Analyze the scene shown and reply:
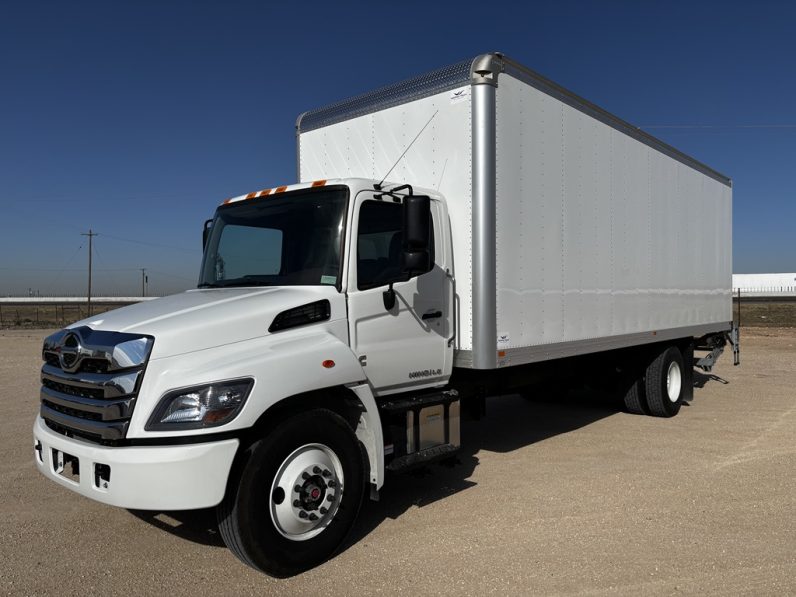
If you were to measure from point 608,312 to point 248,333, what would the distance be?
4.46m

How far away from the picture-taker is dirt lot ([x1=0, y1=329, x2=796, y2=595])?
379 cm

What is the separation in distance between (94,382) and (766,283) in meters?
107

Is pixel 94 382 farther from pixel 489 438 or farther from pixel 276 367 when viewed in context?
pixel 489 438

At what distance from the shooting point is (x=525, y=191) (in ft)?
18.2

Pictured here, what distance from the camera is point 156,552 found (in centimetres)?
425

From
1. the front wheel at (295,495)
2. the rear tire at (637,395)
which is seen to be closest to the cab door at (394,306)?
the front wheel at (295,495)

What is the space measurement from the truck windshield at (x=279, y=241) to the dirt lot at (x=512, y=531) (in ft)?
6.40

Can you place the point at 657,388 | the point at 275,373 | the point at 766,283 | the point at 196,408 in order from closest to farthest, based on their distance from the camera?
the point at 196,408 → the point at 275,373 → the point at 657,388 → the point at 766,283

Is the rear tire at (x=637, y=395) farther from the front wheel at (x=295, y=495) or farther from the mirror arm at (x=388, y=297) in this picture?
the front wheel at (x=295, y=495)

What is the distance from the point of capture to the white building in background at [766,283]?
91.7 m

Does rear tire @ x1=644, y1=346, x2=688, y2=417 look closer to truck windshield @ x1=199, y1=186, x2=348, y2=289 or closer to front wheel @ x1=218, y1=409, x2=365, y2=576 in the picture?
front wheel @ x1=218, y1=409, x2=365, y2=576

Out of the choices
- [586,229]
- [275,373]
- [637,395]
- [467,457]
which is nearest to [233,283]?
[275,373]

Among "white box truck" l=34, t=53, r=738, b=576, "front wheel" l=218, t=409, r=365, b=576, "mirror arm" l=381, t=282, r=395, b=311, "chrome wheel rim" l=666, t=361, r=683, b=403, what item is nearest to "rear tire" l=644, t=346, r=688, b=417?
"chrome wheel rim" l=666, t=361, r=683, b=403

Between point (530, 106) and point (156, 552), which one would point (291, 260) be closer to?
point (156, 552)
